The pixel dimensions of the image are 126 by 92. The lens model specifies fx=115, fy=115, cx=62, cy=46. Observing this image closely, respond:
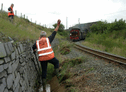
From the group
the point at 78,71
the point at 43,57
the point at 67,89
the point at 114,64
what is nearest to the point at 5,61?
the point at 43,57

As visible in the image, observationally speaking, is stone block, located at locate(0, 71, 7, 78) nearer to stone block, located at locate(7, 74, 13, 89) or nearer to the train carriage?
stone block, located at locate(7, 74, 13, 89)

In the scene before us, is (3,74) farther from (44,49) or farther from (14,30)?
(14,30)

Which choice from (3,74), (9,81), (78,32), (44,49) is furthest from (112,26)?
(3,74)

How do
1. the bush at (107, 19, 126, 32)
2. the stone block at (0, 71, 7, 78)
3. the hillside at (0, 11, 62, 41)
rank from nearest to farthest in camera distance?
the stone block at (0, 71, 7, 78) < the hillside at (0, 11, 62, 41) < the bush at (107, 19, 126, 32)

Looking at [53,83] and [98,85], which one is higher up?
[98,85]

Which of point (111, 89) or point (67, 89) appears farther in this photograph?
point (67, 89)

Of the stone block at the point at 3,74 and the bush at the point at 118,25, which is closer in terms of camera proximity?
the stone block at the point at 3,74

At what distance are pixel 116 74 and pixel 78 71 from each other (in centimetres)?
164

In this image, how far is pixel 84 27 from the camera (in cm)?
2158

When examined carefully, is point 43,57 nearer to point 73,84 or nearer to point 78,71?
point 73,84

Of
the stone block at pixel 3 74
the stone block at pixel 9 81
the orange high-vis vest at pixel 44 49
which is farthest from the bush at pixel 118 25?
the stone block at pixel 3 74

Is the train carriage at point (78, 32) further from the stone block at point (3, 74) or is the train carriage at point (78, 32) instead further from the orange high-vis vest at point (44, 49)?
the stone block at point (3, 74)

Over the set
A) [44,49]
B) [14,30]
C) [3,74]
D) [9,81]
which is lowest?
[9,81]

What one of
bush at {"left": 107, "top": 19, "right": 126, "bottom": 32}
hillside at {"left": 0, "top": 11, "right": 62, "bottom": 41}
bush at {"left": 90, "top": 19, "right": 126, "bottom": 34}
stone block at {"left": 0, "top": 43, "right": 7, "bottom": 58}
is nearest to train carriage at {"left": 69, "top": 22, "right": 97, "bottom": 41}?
bush at {"left": 90, "top": 19, "right": 126, "bottom": 34}
